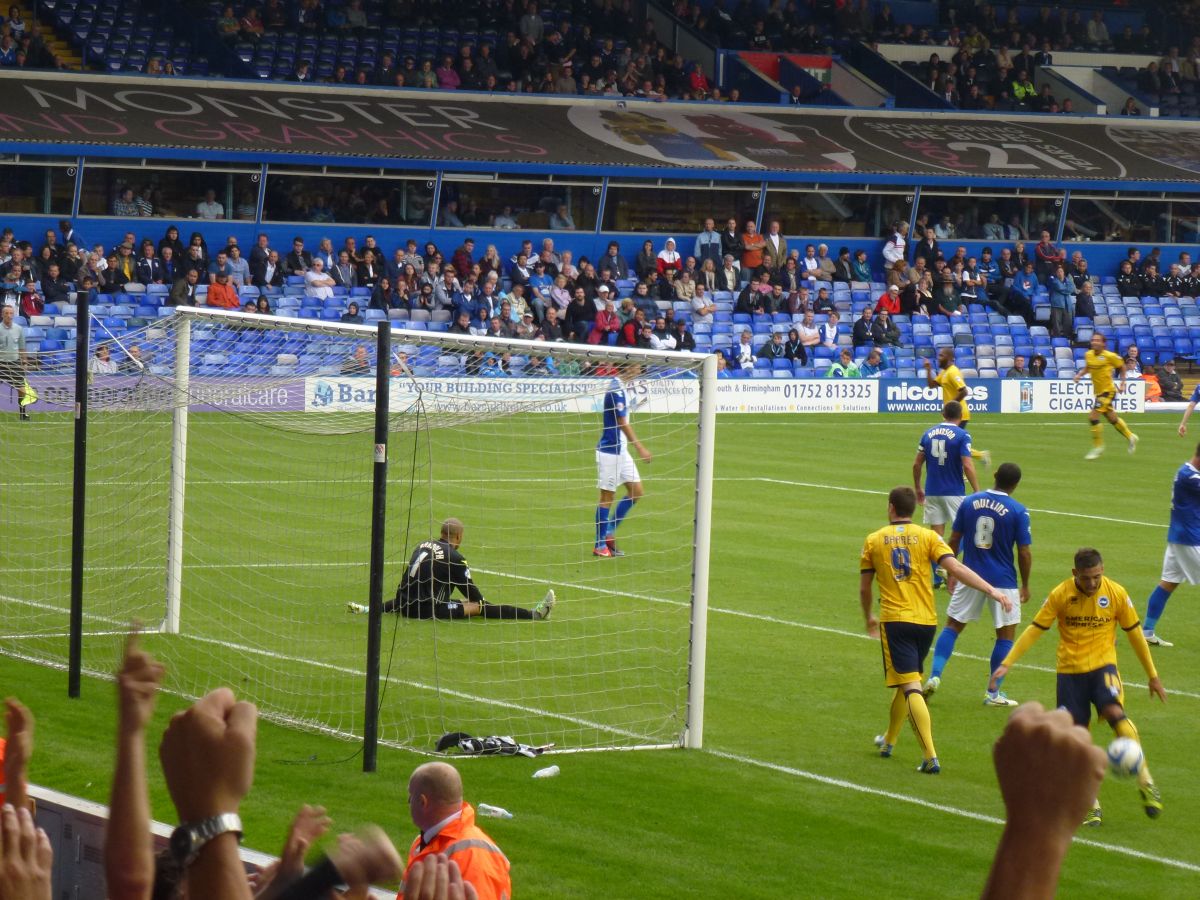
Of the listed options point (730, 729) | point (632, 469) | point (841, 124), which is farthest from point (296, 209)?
point (730, 729)

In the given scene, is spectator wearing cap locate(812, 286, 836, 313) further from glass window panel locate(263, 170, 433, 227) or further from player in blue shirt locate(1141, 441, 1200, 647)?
player in blue shirt locate(1141, 441, 1200, 647)

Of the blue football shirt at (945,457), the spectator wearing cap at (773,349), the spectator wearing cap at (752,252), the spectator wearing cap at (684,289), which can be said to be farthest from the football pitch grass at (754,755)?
the spectator wearing cap at (752,252)

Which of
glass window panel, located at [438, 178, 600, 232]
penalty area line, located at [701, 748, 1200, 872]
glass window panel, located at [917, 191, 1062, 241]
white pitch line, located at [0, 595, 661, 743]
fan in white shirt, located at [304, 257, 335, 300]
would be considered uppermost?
glass window panel, located at [917, 191, 1062, 241]

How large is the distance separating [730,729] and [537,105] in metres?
33.7

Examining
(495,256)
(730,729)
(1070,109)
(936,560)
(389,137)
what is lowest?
(730,729)

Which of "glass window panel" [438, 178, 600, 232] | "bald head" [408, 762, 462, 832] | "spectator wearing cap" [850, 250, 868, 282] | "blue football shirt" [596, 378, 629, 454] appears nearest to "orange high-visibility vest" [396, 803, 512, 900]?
"bald head" [408, 762, 462, 832]

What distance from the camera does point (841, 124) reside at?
46344mm

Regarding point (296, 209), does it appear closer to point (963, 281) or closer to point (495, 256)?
point (495, 256)

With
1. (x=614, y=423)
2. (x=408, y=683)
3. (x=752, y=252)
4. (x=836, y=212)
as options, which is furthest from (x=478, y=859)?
(x=836, y=212)

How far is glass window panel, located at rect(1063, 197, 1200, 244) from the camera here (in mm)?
47375

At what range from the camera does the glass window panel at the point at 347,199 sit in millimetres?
39125

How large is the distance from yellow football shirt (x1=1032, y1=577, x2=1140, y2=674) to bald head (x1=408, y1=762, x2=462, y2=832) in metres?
4.76

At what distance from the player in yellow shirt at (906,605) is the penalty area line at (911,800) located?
50 cm

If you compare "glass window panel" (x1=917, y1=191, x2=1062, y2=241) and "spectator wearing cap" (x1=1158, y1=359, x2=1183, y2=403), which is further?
"glass window panel" (x1=917, y1=191, x2=1062, y2=241)
